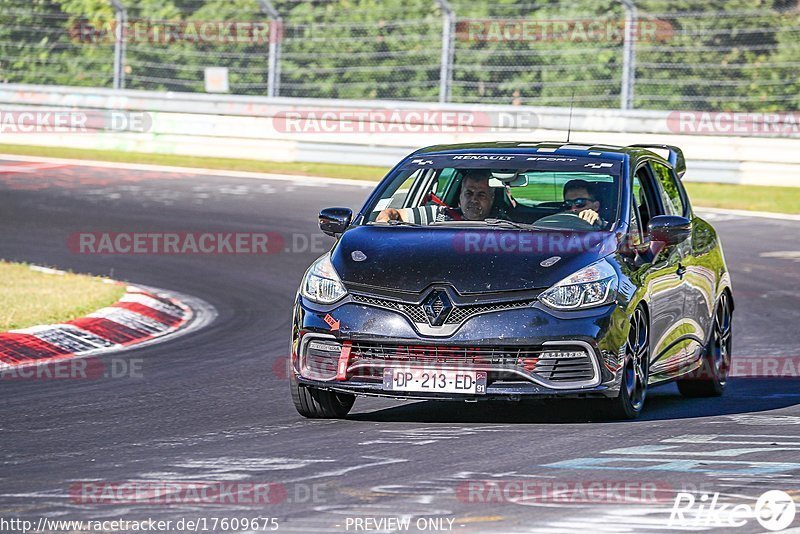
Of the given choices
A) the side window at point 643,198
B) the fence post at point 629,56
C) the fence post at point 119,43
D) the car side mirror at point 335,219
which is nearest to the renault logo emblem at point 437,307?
the car side mirror at point 335,219

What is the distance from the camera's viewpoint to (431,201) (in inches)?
387

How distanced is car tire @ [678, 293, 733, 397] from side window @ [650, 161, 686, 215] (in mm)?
680

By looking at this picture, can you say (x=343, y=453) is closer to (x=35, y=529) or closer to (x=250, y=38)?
(x=35, y=529)

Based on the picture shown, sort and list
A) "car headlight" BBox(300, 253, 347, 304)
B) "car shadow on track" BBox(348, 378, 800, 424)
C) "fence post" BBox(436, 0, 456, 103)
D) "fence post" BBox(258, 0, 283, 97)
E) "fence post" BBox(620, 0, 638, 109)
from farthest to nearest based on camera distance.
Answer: "fence post" BBox(258, 0, 283, 97) < "fence post" BBox(436, 0, 456, 103) < "fence post" BBox(620, 0, 638, 109) < "car shadow on track" BBox(348, 378, 800, 424) < "car headlight" BBox(300, 253, 347, 304)

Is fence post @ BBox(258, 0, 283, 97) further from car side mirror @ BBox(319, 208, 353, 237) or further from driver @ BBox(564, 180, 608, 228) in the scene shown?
driver @ BBox(564, 180, 608, 228)

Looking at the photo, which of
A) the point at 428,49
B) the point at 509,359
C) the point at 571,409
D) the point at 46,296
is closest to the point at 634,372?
the point at 571,409

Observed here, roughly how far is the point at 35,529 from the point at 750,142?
62.4ft

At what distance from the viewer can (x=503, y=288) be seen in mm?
8273

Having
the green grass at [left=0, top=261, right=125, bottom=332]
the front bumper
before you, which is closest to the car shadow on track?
the front bumper

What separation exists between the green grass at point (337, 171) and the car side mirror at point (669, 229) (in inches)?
502

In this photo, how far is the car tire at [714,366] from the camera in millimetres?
10281

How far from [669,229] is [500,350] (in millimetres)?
1571

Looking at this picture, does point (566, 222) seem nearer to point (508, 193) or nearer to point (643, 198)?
point (508, 193)

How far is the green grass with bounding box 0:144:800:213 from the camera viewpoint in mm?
22250
